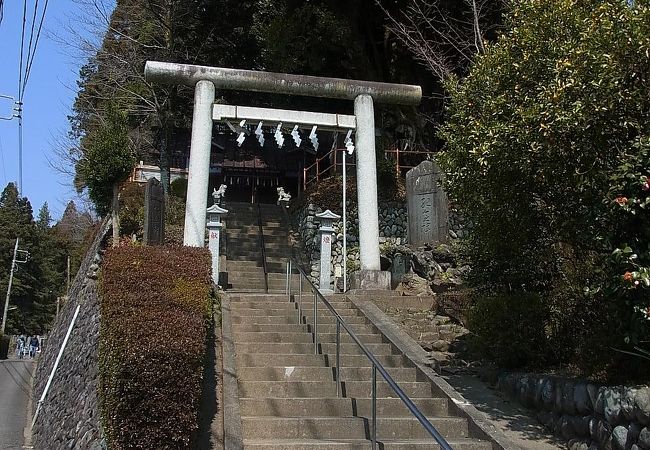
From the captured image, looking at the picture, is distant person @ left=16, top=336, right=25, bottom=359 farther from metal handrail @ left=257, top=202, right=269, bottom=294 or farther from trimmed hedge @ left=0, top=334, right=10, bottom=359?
metal handrail @ left=257, top=202, right=269, bottom=294

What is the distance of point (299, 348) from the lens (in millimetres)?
8258

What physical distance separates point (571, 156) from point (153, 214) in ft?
20.7

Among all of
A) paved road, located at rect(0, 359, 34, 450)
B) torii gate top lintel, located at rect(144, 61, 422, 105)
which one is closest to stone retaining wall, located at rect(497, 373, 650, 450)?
torii gate top lintel, located at rect(144, 61, 422, 105)

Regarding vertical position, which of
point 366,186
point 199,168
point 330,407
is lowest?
point 330,407

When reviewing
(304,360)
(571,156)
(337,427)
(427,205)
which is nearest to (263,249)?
(427,205)

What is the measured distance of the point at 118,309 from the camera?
18.9ft

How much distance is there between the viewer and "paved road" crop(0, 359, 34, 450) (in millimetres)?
12498

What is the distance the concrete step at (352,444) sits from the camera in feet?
18.5

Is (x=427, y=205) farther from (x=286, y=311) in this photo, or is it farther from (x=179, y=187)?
(x=179, y=187)

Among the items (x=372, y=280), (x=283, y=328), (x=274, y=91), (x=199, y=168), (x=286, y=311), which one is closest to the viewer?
(x=283, y=328)

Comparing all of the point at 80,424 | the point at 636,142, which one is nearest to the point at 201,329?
the point at 80,424

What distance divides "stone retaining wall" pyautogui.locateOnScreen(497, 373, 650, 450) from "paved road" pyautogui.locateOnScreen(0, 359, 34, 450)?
9.57 meters

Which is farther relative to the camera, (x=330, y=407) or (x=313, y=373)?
(x=313, y=373)

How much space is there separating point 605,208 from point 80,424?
6478 millimetres
